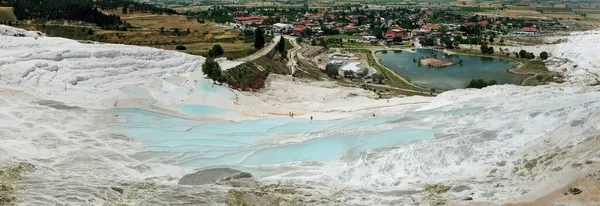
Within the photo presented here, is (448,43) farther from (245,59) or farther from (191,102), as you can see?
(191,102)

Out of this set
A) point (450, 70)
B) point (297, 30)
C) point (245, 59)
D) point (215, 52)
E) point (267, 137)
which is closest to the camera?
point (267, 137)

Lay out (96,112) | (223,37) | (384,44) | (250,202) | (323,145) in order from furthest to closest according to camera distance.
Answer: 1. (384,44)
2. (223,37)
3. (96,112)
4. (323,145)
5. (250,202)

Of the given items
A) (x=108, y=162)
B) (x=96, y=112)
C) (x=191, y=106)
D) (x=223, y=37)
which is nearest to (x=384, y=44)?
(x=223, y=37)

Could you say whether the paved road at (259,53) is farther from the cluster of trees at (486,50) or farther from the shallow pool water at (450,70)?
the cluster of trees at (486,50)

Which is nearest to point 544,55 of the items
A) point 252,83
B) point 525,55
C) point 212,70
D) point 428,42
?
point 525,55

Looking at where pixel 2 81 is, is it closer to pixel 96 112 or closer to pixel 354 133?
pixel 96 112

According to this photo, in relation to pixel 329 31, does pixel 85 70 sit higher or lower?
higher
